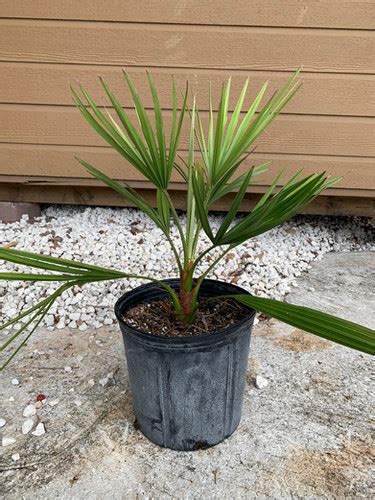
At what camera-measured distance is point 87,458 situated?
1.28 m

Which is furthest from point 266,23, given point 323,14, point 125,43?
point 125,43

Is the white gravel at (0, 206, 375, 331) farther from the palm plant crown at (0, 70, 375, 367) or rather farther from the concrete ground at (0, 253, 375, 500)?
the palm plant crown at (0, 70, 375, 367)

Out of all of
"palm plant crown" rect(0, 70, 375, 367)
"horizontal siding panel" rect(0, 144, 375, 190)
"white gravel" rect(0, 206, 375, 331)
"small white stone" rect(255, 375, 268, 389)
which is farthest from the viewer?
"horizontal siding panel" rect(0, 144, 375, 190)

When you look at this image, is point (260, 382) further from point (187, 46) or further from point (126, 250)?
point (187, 46)

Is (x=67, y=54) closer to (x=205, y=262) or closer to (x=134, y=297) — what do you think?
(x=205, y=262)

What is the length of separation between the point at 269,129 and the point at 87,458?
5.77 ft

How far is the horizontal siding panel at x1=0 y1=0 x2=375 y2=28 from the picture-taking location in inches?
88.4

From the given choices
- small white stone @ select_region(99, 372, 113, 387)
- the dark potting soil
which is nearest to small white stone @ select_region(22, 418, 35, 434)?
small white stone @ select_region(99, 372, 113, 387)

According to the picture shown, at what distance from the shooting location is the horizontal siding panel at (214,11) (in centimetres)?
224

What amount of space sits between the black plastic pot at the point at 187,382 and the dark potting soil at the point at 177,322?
0.04m

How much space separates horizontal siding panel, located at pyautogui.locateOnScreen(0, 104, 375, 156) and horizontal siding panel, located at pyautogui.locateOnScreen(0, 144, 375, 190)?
38mm

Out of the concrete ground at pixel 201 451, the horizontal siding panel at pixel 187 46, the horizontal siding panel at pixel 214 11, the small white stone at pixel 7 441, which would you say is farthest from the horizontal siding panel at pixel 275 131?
the small white stone at pixel 7 441

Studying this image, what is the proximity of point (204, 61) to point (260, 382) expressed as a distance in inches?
60.1

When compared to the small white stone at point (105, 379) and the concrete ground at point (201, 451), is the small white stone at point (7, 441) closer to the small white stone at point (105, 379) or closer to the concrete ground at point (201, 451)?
the concrete ground at point (201, 451)
